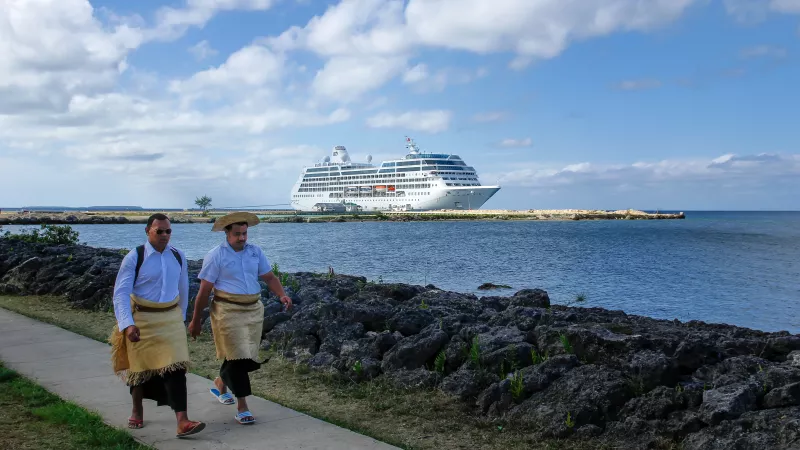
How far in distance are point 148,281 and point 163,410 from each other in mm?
1430

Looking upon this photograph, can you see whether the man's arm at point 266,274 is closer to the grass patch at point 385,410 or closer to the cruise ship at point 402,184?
the grass patch at point 385,410

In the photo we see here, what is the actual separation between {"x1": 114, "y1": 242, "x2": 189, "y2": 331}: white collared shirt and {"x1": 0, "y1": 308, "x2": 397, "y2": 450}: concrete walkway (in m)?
0.95

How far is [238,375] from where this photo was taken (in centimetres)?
559

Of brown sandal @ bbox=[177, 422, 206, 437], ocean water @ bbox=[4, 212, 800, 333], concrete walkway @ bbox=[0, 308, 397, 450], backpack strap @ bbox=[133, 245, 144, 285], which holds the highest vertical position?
backpack strap @ bbox=[133, 245, 144, 285]

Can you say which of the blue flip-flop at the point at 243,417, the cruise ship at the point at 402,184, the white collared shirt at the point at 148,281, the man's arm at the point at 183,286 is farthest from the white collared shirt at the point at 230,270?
the cruise ship at the point at 402,184

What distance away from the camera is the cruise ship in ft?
364

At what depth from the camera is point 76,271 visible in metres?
15.1

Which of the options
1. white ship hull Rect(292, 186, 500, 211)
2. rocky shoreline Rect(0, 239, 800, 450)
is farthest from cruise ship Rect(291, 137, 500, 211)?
rocky shoreline Rect(0, 239, 800, 450)

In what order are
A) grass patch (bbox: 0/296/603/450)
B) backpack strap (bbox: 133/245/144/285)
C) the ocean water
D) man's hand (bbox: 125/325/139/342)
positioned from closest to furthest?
1. man's hand (bbox: 125/325/139/342)
2. backpack strap (bbox: 133/245/144/285)
3. grass patch (bbox: 0/296/603/450)
4. the ocean water

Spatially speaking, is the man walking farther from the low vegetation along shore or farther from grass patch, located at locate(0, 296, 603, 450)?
the low vegetation along shore

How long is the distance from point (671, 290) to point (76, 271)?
19290 mm

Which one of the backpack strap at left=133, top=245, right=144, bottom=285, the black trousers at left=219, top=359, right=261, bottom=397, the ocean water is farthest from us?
the ocean water

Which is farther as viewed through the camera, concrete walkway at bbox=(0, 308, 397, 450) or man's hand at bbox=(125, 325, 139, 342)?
concrete walkway at bbox=(0, 308, 397, 450)

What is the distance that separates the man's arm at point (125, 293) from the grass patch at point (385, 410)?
1896 millimetres
